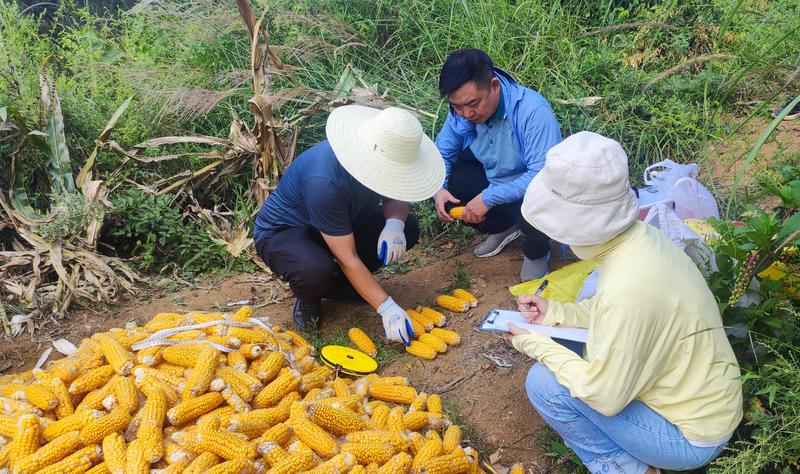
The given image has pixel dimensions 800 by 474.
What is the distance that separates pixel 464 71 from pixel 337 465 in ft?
7.79

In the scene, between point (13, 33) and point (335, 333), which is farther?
point (13, 33)

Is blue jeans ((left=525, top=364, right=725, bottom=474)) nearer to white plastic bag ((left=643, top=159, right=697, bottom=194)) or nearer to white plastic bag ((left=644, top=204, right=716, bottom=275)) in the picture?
white plastic bag ((left=644, top=204, right=716, bottom=275))

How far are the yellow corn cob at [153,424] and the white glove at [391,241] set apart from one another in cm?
166

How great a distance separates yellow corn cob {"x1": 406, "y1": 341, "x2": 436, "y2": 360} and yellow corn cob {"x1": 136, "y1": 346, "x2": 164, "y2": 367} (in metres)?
1.45

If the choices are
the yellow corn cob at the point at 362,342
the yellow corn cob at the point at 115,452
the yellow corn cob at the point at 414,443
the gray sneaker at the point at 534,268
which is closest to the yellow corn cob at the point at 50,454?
the yellow corn cob at the point at 115,452

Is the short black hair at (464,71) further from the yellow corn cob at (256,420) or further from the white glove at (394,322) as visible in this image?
the yellow corn cob at (256,420)

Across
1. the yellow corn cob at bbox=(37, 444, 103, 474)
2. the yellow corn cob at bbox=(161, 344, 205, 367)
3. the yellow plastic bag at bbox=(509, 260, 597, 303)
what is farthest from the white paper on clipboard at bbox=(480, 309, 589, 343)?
the yellow corn cob at bbox=(37, 444, 103, 474)

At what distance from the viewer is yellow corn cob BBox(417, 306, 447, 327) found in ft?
13.1

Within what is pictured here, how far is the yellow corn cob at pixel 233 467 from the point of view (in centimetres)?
229

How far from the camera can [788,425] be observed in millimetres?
2273

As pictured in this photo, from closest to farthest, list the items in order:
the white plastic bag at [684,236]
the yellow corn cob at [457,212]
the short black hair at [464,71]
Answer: the white plastic bag at [684,236], the short black hair at [464,71], the yellow corn cob at [457,212]

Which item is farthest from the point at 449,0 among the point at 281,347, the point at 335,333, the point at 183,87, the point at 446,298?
the point at 281,347

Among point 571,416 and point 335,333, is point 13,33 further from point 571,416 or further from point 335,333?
point 571,416

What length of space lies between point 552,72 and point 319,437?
423cm
